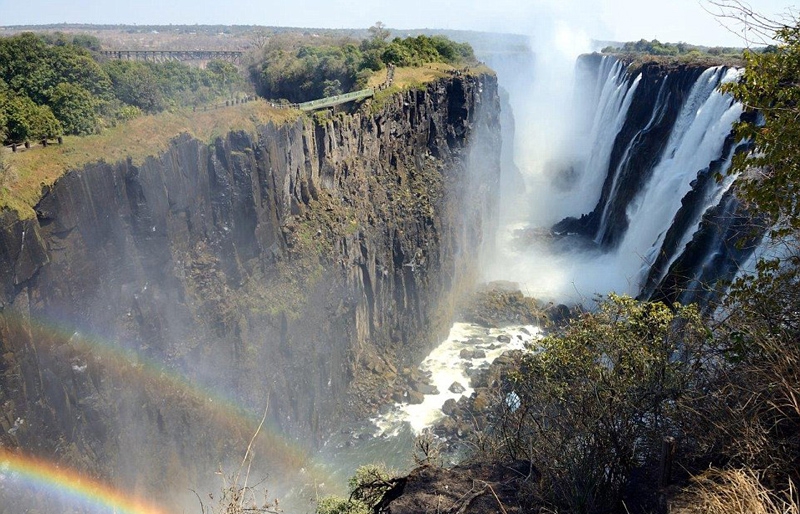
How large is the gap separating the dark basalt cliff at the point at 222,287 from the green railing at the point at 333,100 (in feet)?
4.89

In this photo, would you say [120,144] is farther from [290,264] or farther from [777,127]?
[777,127]

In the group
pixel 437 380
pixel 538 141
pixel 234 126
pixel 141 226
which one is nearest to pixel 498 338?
pixel 437 380

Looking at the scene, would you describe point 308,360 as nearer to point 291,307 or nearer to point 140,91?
point 291,307

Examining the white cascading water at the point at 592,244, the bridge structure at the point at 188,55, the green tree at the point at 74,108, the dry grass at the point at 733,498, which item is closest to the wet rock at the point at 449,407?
the white cascading water at the point at 592,244

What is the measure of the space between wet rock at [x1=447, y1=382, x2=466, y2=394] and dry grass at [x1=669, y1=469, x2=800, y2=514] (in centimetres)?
2738

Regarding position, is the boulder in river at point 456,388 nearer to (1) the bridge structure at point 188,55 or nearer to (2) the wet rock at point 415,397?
(2) the wet rock at point 415,397

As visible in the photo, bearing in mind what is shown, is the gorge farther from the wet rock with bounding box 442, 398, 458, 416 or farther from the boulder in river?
the wet rock with bounding box 442, 398, 458, 416

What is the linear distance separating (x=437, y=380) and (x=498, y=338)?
6.01m

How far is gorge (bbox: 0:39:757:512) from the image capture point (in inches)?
816

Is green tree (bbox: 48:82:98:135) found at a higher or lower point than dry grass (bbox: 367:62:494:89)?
higher

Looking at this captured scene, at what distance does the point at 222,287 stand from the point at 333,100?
51.7 feet

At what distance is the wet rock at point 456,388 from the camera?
3441 cm

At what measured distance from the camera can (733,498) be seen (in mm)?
6176

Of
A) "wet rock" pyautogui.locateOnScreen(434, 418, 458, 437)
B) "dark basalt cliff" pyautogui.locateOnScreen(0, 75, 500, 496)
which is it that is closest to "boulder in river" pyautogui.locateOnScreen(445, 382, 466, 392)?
"wet rock" pyautogui.locateOnScreen(434, 418, 458, 437)
